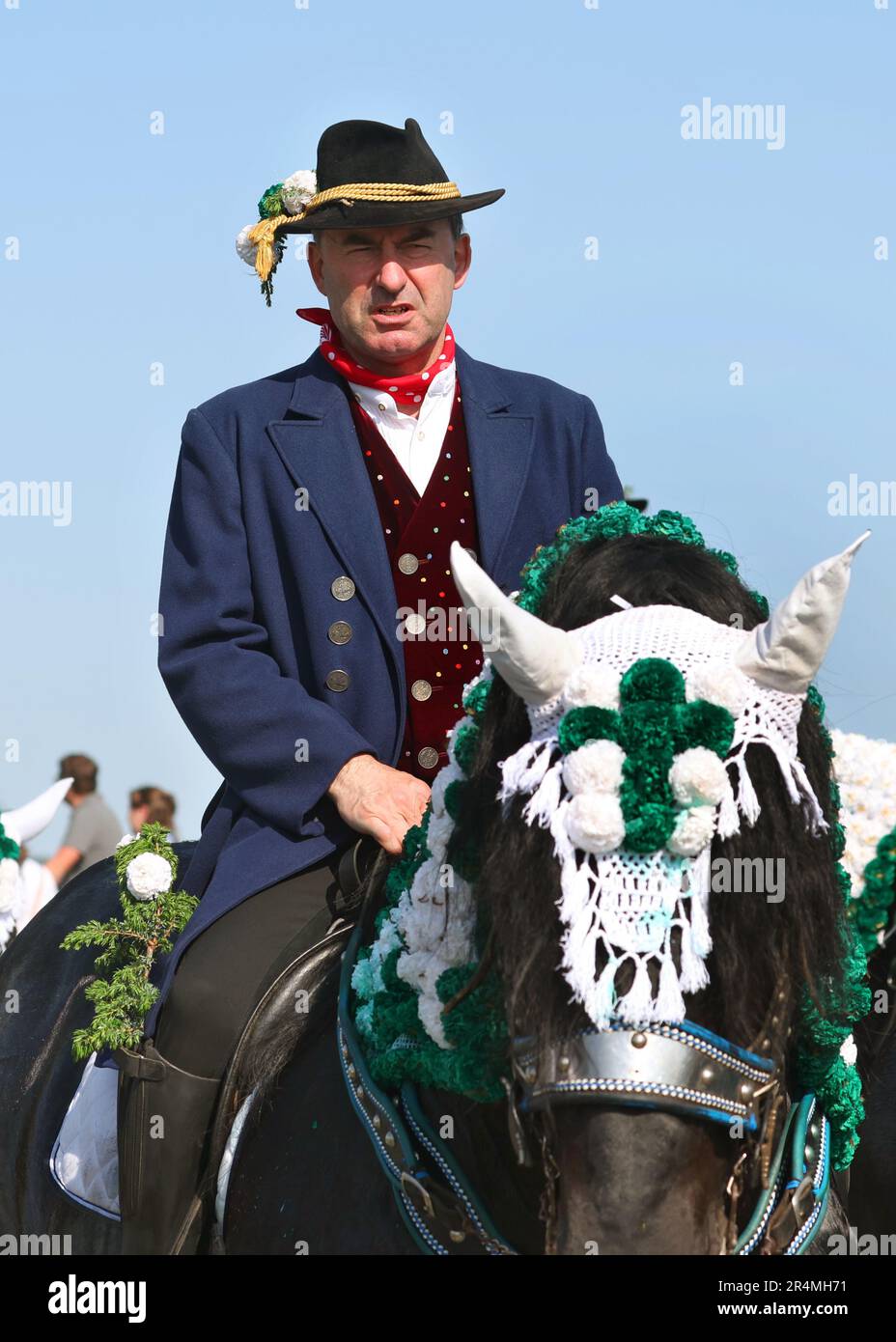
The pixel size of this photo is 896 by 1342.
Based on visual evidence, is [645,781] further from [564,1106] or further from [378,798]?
[378,798]

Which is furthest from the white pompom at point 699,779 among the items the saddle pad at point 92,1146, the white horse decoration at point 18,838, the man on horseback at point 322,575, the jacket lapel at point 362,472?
the white horse decoration at point 18,838

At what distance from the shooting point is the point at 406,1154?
14.2ft

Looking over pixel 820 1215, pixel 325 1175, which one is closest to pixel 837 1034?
pixel 820 1215

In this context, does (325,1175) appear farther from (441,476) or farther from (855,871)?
(441,476)

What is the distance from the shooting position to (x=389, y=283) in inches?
208

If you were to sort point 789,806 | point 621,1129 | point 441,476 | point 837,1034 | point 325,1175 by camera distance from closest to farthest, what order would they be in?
1. point 621,1129
2. point 789,806
3. point 837,1034
4. point 325,1175
5. point 441,476

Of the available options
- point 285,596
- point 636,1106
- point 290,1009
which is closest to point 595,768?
point 636,1106

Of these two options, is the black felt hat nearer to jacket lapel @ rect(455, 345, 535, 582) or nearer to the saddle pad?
jacket lapel @ rect(455, 345, 535, 582)

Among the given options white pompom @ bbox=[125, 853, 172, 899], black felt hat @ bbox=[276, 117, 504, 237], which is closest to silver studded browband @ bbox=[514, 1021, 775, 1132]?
white pompom @ bbox=[125, 853, 172, 899]

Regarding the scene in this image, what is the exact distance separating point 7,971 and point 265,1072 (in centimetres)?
225

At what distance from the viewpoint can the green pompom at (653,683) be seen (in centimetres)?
376

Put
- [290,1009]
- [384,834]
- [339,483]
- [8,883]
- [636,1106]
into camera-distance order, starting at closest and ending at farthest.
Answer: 1. [636,1106]
2. [384,834]
3. [290,1009]
4. [339,483]
5. [8,883]

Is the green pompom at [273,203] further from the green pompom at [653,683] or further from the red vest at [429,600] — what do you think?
the green pompom at [653,683]

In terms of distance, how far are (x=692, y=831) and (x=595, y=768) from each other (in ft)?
0.74
